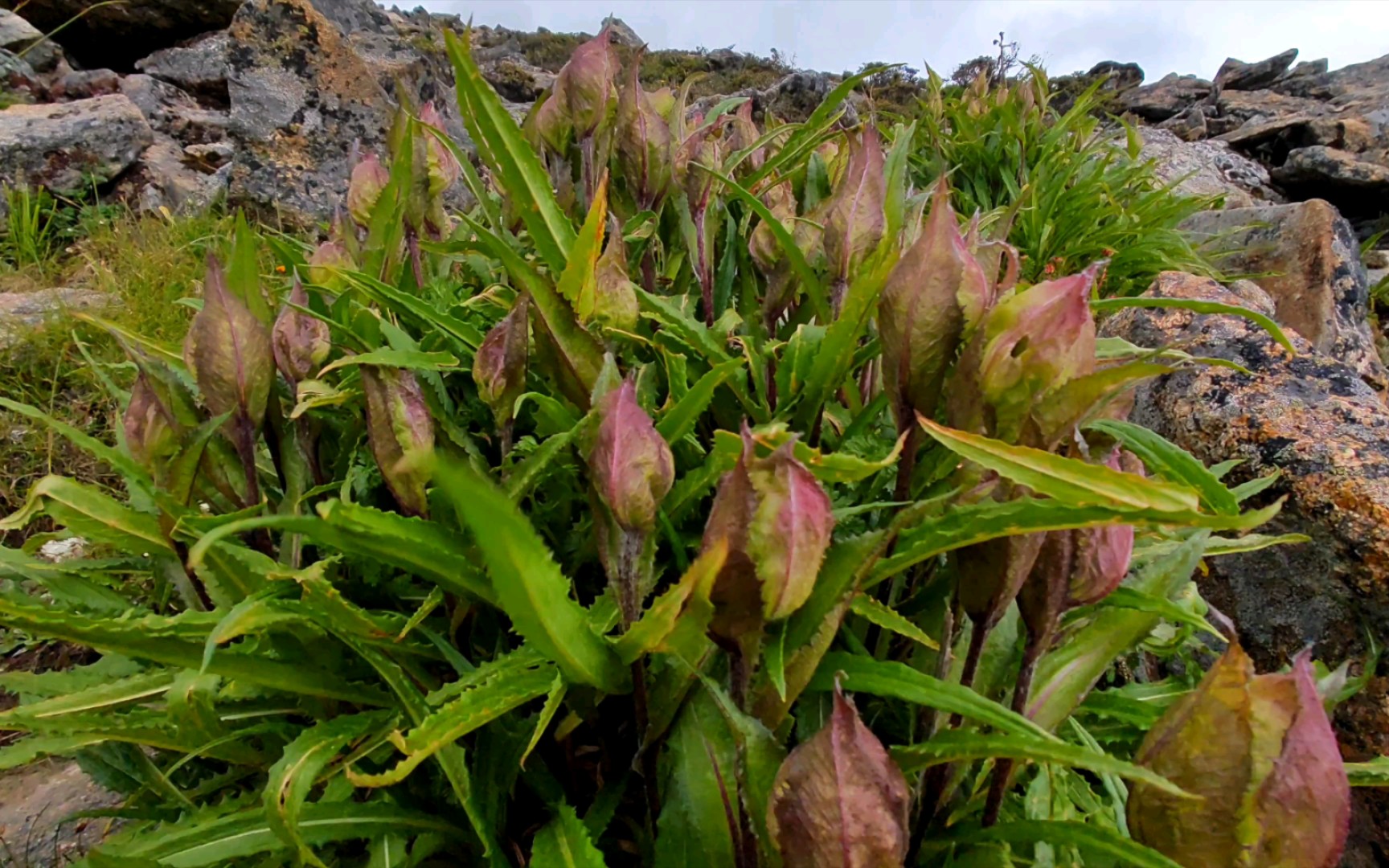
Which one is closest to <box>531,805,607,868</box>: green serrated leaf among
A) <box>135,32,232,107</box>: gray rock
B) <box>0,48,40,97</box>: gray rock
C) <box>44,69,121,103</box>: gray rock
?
<box>0,48,40,97</box>: gray rock

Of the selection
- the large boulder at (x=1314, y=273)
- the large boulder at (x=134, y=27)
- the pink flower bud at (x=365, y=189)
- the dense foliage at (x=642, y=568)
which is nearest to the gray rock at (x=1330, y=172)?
the large boulder at (x=1314, y=273)

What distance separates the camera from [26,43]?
6855mm

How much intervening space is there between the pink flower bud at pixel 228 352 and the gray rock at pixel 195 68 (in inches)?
315

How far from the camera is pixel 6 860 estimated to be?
1.21 m

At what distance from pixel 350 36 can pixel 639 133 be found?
3.75 metres

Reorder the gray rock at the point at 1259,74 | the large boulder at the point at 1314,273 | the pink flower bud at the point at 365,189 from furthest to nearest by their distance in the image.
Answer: the gray rock at the point at 1259,74 → the large boulder at the point at 1314,273 → the pink flower bud at the point at 365,189

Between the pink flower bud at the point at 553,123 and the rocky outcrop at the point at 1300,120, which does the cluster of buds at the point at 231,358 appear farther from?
the rocky outcrop at the point at 1300,120

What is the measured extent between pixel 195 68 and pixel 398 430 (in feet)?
30.3

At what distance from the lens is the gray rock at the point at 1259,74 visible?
42.0 ft

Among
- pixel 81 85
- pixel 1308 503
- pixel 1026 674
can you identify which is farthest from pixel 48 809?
pixel 81 85

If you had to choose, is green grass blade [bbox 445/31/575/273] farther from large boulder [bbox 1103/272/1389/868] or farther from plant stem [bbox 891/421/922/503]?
large boulder [bbox 1103/272/1389/868]

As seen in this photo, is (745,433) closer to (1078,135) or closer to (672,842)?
(672,842)

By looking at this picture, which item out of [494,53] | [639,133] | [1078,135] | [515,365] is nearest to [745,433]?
[515,365]

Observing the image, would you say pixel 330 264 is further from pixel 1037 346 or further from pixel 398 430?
pixel 1037 346
